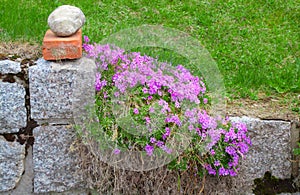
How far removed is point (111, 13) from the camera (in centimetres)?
475

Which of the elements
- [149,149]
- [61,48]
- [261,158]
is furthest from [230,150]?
[61,48]

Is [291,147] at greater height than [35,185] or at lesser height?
greater

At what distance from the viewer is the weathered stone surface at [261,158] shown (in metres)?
3.17

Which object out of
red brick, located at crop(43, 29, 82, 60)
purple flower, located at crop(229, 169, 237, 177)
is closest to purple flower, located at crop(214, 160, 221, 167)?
purple flower, located at crop(229, 169, 237, 177)

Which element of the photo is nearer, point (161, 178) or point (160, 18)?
point (161, 178)

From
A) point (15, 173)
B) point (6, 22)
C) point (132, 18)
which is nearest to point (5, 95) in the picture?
point (15, 173)

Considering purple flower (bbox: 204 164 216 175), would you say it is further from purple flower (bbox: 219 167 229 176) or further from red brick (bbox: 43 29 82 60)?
red brick (bbox: 43 29 82 60)

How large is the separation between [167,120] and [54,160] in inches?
32.9

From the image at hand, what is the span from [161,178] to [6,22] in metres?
1.98

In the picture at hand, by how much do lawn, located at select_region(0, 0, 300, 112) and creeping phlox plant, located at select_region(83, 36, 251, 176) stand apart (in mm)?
567

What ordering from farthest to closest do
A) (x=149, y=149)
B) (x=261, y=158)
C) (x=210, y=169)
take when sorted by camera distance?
(x=261, y=158) → (x=210, y=169) → (x=149, y=149)

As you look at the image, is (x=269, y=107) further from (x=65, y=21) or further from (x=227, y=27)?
(x=65, y=21)

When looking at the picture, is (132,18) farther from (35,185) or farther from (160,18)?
(35,185)

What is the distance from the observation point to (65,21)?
310cm
